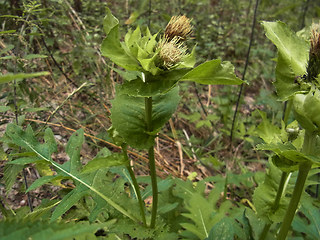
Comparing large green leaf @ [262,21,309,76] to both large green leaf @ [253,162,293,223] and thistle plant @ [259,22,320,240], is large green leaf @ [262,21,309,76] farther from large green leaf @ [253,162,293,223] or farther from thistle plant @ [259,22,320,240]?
large green leaf @ [253,162,293,223]

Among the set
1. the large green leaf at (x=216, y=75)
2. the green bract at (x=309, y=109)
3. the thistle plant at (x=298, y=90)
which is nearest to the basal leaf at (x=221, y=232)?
the thistle plant at (x=298, y=90)

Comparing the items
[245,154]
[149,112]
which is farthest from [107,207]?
[245,154]

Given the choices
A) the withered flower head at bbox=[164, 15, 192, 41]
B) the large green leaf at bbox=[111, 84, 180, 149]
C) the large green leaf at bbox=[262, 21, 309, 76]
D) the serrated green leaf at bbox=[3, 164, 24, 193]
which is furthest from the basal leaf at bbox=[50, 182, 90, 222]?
the large green leaf at bbox=[262, 21, 309, 76]

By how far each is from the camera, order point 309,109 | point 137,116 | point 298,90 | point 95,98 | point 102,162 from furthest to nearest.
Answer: point 95,98 → point 137,116 → point 102,162 → point 298,90 → point 309,109

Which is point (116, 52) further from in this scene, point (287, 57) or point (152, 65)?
point (287, 57)

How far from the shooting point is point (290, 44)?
4.18ft

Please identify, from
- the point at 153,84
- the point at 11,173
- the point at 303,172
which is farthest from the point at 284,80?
the point at 11,173

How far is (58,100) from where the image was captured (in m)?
2.91

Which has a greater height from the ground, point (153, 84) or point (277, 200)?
point (153, 84)

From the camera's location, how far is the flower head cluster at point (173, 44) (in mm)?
1152

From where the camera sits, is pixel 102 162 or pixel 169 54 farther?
pixel 102 162

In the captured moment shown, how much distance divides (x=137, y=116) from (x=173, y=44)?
1.35 feet

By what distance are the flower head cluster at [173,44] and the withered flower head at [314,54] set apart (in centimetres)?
51

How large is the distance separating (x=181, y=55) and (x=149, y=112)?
0.31 meters
